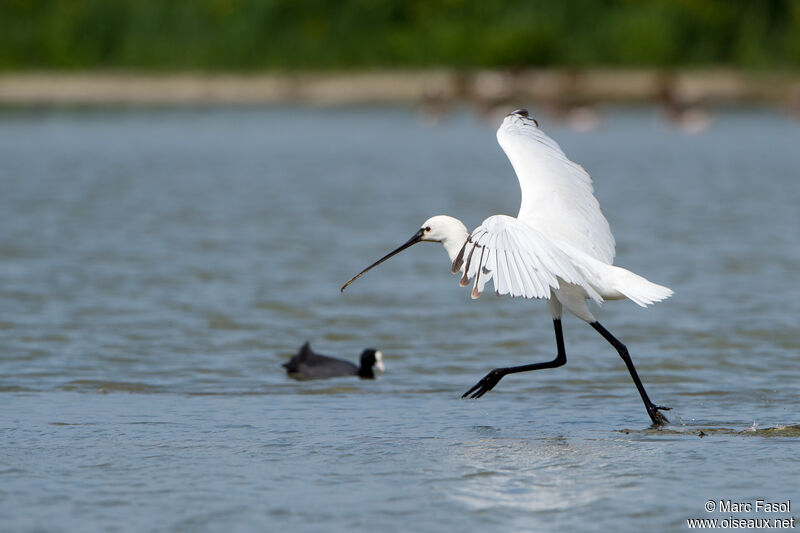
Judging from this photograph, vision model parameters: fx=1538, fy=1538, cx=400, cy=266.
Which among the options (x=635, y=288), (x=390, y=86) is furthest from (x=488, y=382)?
(x=390, y=86)

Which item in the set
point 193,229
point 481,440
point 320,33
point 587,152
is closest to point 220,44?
point 320,33

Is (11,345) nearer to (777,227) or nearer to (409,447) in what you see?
(409,447)

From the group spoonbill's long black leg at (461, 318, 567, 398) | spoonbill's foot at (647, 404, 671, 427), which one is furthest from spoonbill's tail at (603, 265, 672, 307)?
spoonbill's long black leg at (461, 318, 567, 398)

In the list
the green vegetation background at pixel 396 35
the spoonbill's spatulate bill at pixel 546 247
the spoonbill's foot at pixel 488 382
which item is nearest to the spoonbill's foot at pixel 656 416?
the spoonbill's spatulate bill at pixel 546 247

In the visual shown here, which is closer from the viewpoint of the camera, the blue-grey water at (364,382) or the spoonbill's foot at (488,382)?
the blue-grey water at (364,382)

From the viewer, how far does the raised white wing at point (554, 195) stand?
7.73 m

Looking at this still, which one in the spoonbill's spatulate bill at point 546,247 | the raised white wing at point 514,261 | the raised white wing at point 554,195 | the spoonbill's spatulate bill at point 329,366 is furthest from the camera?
the spoonbill's spatulate bill at point 329,366

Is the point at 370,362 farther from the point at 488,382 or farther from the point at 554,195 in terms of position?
the point at 554,195

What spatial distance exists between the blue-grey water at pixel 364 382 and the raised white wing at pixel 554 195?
35.3 inches

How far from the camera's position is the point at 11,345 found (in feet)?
32.1

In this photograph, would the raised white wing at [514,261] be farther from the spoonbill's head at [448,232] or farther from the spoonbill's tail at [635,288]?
the spoonbill's head at [448,232]

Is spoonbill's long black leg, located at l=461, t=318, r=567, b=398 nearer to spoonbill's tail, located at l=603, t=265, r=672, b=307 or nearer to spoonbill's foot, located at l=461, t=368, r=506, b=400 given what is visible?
spoonbill's foot, located at l=461, t=368, r=506, b=400

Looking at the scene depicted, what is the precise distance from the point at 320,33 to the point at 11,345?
120ft

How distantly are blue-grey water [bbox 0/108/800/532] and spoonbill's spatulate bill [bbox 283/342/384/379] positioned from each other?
0.36 feet
